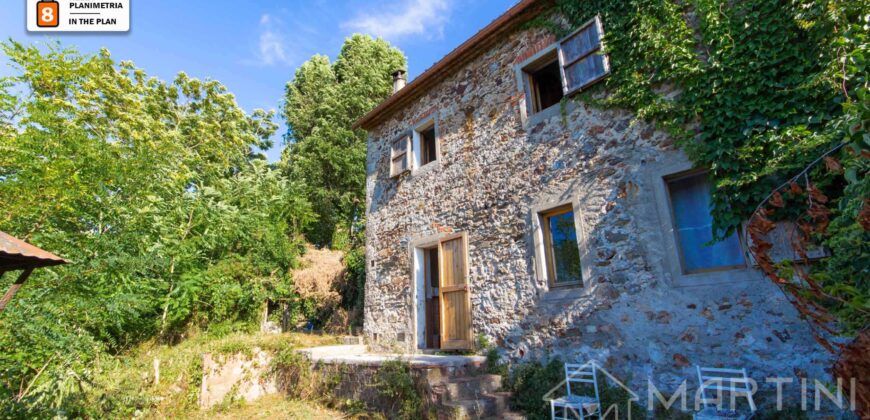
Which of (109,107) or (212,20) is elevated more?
(109,107)

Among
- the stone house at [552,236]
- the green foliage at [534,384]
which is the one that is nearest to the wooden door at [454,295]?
the stone house at [552,236]

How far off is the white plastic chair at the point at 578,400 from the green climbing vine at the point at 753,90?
6.96 ft

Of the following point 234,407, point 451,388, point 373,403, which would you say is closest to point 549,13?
point 451,388

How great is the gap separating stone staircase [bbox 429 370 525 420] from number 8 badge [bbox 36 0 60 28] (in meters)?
7.68

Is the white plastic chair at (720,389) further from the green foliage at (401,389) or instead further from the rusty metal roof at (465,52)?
the rusty metal roof at (465,52)

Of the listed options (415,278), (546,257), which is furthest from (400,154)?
(546,257)

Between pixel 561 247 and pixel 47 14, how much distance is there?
8.52m

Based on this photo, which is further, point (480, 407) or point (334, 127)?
point (334, 127)

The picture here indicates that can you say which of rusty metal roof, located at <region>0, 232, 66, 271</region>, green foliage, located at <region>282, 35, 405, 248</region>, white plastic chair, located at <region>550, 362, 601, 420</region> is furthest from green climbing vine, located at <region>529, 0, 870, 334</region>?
green foliage, located at <region>282, 35, 405, 248</region>

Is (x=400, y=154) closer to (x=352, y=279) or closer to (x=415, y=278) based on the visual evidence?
(x=415, y=278)

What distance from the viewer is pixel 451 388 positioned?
4.65 m

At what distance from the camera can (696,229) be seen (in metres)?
4.29

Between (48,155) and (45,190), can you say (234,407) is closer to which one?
(45,190)

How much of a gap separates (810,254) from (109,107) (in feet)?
59.6
